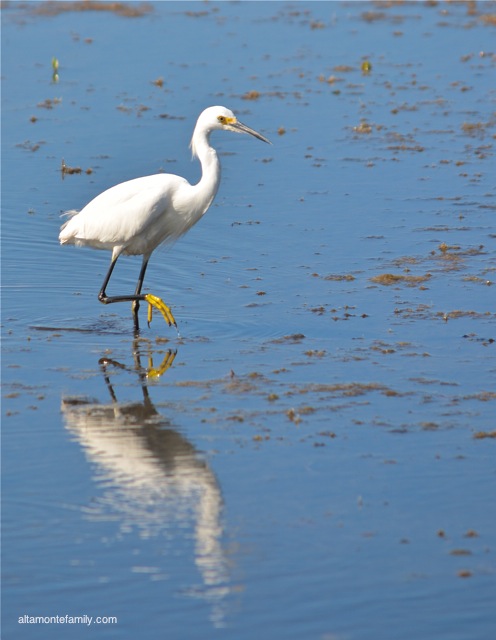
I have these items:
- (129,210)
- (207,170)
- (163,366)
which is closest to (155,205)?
(129,210)

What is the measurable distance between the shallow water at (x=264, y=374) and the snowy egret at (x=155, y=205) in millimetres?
663

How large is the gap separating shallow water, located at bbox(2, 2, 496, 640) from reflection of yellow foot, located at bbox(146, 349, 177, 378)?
0.10ft

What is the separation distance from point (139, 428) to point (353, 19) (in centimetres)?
1816

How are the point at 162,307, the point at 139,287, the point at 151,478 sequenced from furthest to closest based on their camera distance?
the point at 139,287 → the point at 162,307 → the point at 151,478

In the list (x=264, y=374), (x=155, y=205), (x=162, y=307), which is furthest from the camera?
(x=155, y=205)

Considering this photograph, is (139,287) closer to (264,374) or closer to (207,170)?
(207,170)

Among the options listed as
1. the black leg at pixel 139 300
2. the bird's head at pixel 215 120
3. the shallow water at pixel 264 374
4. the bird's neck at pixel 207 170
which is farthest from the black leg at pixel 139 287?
the bird's head at pixel 215 120

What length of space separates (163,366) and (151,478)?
2105 mm

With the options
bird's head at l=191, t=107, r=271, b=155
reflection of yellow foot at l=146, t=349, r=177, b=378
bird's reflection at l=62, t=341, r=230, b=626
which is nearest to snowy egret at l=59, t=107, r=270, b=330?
bird's head at l=191, t=107, r=271, b=155

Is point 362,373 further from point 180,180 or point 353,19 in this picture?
point 353,19

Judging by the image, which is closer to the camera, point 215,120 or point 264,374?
point 264,374

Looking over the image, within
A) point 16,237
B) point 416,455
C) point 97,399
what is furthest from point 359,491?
point 16,237

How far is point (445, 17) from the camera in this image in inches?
949

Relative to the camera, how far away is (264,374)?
8.49 meters
